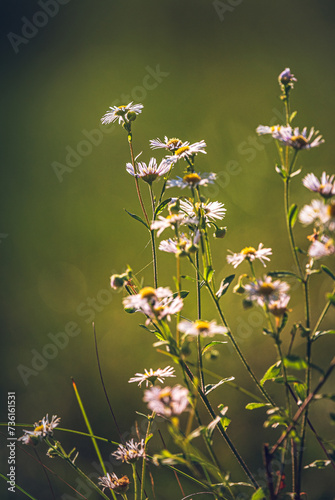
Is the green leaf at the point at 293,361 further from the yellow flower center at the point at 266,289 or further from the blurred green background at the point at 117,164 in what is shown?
the blurred green background at the point at 117,164

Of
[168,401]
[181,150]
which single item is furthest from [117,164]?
[168,401]

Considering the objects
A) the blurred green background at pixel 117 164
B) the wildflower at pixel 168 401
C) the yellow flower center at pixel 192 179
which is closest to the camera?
the wildflower at pixel 168 401

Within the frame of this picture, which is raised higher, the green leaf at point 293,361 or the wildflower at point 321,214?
the wildflower at point 321,214

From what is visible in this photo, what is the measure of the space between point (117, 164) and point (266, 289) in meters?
1.27

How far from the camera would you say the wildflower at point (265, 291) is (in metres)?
0.44

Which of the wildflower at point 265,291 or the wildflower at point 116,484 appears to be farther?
the wildflower at point 116,484

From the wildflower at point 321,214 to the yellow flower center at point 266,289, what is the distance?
0.06 metres

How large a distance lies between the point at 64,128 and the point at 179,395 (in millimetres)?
1556

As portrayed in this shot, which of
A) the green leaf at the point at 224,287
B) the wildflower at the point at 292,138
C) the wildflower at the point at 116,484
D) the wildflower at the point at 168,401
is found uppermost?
the wildflower at the point at 292,138

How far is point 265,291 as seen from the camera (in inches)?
17.3

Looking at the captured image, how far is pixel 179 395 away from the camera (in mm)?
372

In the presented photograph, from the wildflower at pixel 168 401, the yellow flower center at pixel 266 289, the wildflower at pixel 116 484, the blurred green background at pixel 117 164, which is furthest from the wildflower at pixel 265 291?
the blurred green background at pixel 117 164

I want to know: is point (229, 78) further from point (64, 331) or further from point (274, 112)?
point (64, 331)

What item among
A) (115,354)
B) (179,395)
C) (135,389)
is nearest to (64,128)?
(115,354)
